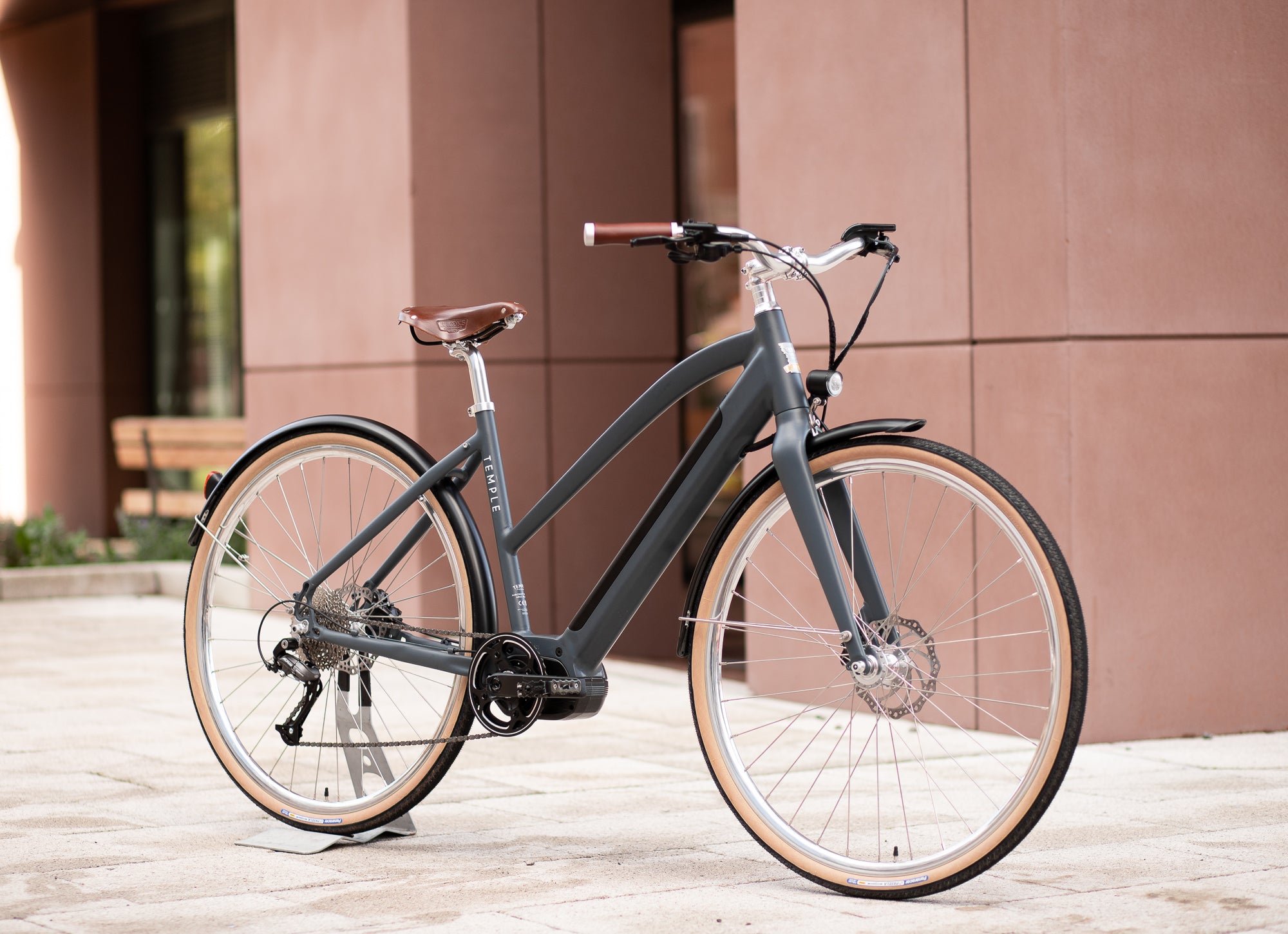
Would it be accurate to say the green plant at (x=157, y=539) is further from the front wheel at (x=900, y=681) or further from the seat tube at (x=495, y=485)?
the seat tube at (x=495, y=485)

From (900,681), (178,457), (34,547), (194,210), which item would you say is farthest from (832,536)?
(194,210)

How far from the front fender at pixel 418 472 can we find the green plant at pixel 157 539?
7.28 metres

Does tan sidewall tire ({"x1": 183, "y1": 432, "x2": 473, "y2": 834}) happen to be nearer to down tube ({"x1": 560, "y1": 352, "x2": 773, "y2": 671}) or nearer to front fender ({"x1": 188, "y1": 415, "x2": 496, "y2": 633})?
front fender ({"x1": 188, "y1": 415, "x2": 496, "y2": 633})

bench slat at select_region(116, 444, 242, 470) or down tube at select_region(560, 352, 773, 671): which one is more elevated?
down tube at select_region(560, 352, 773, 671)

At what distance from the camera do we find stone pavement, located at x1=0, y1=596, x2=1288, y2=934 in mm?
3727

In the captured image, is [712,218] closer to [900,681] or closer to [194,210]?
[900,681]

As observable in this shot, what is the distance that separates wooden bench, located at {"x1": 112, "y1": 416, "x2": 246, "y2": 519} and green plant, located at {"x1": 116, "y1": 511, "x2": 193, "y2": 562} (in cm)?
24

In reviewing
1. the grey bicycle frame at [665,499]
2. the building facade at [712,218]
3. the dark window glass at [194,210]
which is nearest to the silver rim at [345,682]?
the grey bicycle frame at [665,499]

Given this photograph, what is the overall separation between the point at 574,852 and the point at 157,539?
863 cm

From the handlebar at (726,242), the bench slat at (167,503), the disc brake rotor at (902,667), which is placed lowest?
the bench slat at (167,503)

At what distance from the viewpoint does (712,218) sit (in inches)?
368

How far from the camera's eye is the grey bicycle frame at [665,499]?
3854 millimetres

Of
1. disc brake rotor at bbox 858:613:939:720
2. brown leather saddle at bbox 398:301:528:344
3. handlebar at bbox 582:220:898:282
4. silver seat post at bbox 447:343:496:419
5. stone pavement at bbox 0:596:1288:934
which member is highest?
handlebar at bbox 582:220:898:282

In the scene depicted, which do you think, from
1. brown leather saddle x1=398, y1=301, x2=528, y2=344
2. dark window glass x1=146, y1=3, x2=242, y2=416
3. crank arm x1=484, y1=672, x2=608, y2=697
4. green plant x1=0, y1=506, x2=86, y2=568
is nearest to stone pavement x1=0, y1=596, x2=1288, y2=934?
crank arm x1=484, y1=672, x2=608, y2=697
